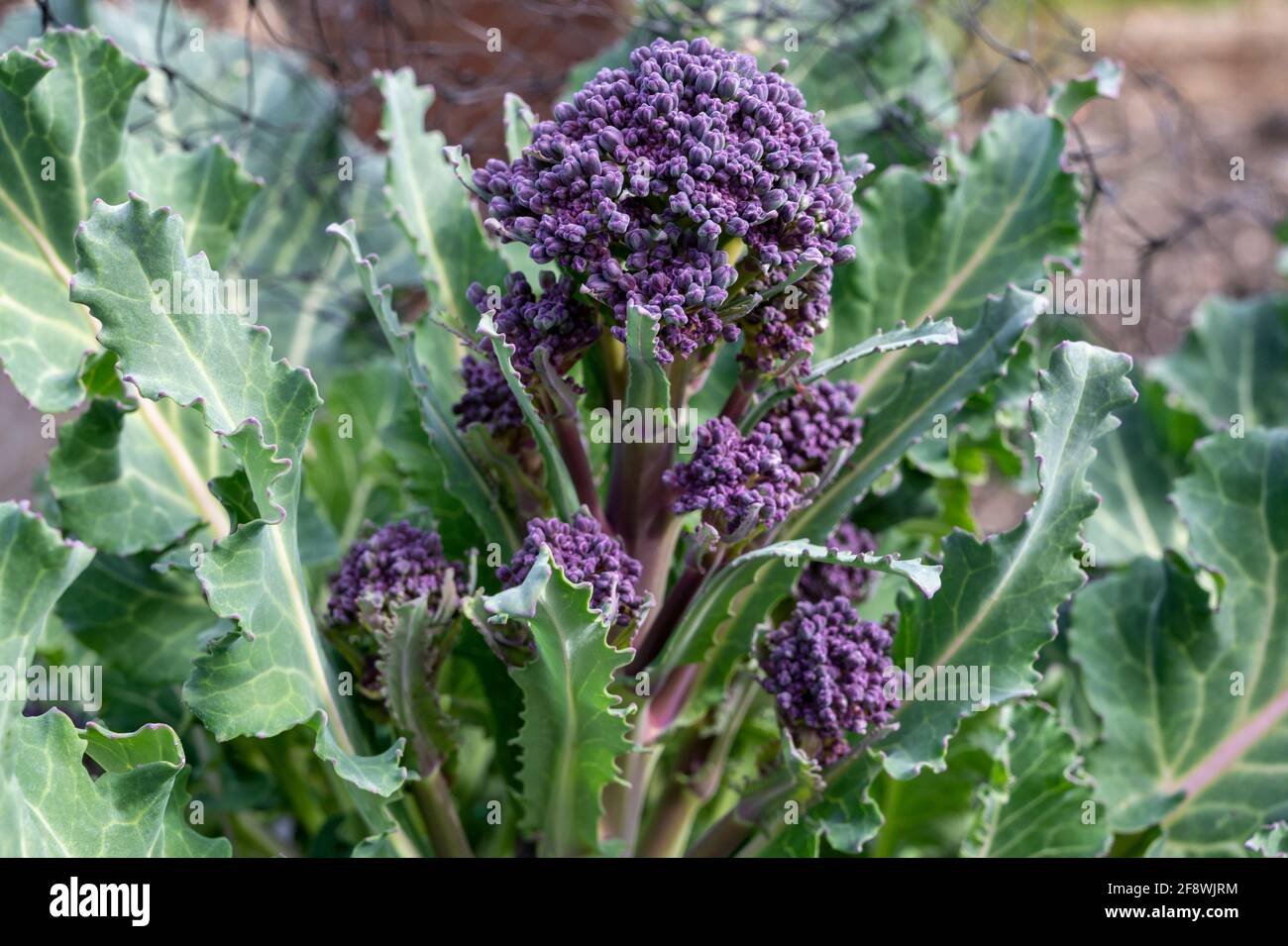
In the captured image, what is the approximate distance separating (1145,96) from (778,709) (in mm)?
2921

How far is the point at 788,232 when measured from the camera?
2.85ft

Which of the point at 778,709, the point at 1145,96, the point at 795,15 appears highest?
the point at 1145,96

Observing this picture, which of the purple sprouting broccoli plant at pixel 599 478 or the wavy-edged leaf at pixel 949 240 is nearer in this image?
the purple sprouting broccoli plant at pixel 599 478

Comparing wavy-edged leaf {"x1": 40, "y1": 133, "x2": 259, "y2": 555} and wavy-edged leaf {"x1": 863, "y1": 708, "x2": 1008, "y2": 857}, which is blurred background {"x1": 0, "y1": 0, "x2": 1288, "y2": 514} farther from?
wavy-edged leaf {"x1": 863, "y1": 708, "x2": 1008, "y2": 857}

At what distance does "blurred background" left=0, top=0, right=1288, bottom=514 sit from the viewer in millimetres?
1587

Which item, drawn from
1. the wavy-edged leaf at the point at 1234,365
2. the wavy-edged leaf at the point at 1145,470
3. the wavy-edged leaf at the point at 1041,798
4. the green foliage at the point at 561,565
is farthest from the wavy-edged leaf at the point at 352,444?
the wavy-edged leaf at the point at 1234,365

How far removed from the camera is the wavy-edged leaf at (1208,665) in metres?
1.28

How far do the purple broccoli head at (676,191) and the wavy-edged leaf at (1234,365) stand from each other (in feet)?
3.49

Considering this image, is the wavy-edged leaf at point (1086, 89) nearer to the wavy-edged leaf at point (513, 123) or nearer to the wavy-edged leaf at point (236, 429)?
the wavy-edged leaf at point (513, 123)

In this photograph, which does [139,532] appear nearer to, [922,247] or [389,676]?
[389,676]

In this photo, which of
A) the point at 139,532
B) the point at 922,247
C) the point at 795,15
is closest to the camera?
the point at 139,532

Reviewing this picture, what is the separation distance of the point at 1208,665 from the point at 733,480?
703 mm

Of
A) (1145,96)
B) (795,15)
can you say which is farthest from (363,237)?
(1145,96)

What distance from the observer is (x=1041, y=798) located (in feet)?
3.83
